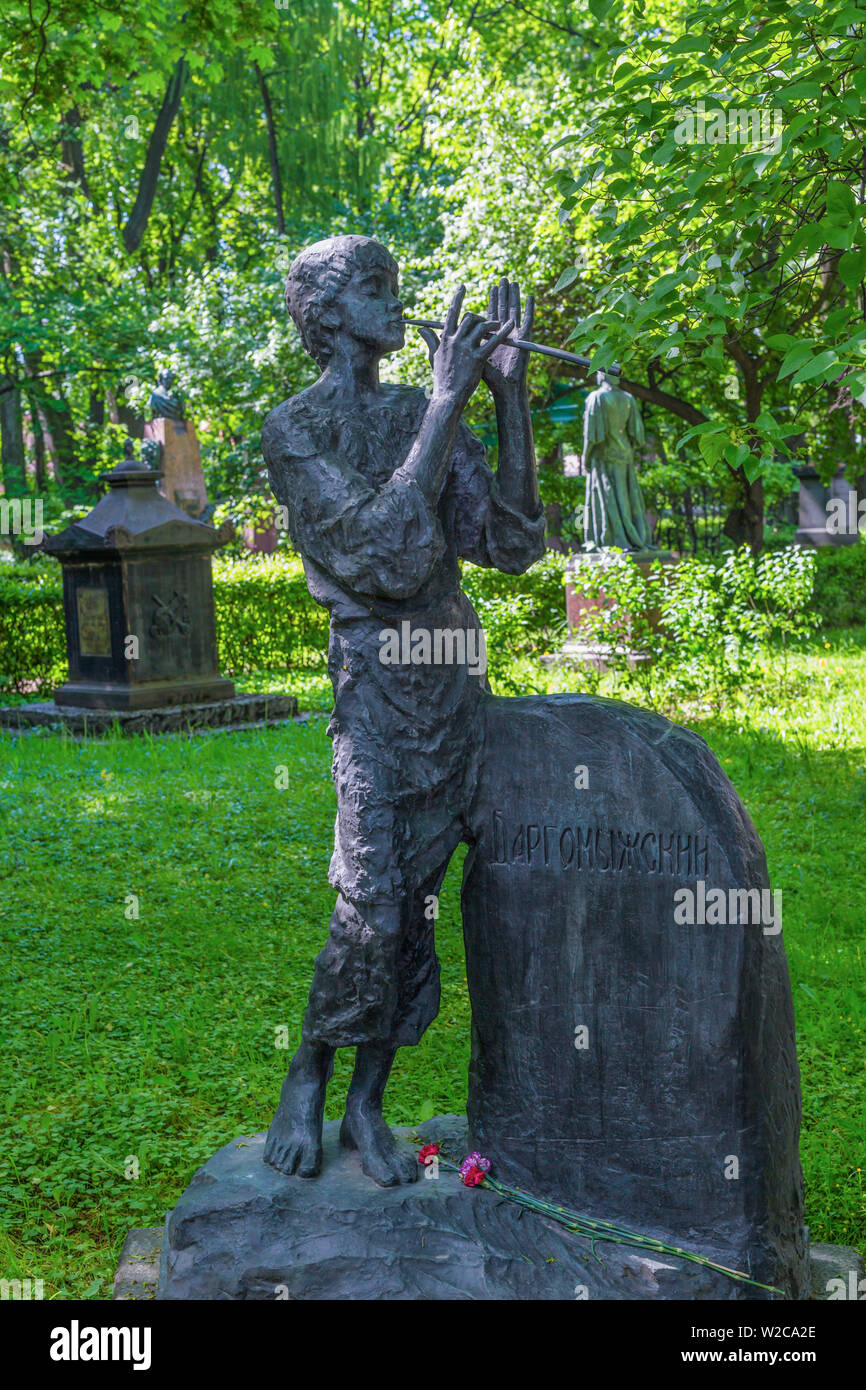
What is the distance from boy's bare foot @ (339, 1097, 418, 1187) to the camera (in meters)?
3.08

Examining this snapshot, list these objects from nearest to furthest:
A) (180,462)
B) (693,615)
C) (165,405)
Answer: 1. (693,615)
2. (165,405)
3. (180,462)

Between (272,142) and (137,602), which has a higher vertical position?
(272,142)

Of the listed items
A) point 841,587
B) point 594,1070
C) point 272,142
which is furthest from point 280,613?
point 594,1070

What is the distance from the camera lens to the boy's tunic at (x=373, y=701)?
9.62ft

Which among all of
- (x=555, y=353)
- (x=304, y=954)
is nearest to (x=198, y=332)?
(x=304, y=954)

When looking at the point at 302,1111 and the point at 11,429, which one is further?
the point at 11,429

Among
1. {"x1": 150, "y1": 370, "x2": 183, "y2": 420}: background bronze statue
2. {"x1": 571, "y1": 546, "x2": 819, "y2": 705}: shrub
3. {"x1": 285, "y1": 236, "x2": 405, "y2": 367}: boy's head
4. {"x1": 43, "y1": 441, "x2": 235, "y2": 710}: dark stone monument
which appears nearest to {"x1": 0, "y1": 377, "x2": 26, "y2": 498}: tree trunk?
{"x1": 150, "y1": 370, "x2": 183, "y2": 420}: background bronze statue

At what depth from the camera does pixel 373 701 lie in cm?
299

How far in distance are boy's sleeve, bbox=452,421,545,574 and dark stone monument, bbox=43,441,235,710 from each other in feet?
27.0

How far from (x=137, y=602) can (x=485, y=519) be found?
27.6 feet

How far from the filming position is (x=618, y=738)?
9.71 feet

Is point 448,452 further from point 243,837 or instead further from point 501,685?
point 501,685

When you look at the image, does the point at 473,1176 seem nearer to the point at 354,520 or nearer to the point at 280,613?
the point at 354,520

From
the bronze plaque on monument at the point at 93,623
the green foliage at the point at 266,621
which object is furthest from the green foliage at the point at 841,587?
the bronze plaque on monument at the point at 93,623
